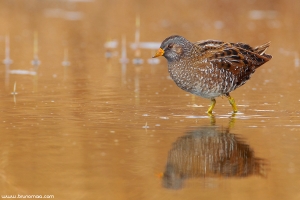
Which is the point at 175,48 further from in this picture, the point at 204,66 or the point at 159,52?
the point at 204,66

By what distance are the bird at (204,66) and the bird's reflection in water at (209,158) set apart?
57.9 inches

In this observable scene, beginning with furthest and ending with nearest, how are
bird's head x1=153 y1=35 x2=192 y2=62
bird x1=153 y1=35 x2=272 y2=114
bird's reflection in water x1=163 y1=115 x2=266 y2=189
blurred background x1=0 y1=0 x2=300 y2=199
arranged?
bird's head x1=153 y1=35 x2=192 y2=62 → bird x1=153 y1=35 x2=272 y2=114 → bird's reflection in water x1=163 y1=115 x2=266 y2=189 → blurred background x1=0 y1=0 x2=300 y2=199

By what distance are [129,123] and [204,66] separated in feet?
5.28

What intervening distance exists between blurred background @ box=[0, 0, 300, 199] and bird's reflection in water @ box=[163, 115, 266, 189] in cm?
1

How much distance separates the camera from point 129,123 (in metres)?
9.46

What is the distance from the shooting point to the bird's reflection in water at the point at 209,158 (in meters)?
7.12

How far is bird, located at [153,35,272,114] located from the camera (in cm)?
1031

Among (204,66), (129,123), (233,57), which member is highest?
(233,57)

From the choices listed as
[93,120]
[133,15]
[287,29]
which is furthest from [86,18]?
[93,120]

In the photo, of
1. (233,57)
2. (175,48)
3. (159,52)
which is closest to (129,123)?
(159,52)

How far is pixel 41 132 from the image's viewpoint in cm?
891

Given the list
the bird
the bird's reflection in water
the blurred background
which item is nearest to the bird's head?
the bird

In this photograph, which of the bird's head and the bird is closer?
the bird

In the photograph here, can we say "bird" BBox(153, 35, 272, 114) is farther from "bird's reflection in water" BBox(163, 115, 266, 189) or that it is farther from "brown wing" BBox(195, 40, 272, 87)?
"bird's reflection in water" BBox(163, 115, 266, 189)
